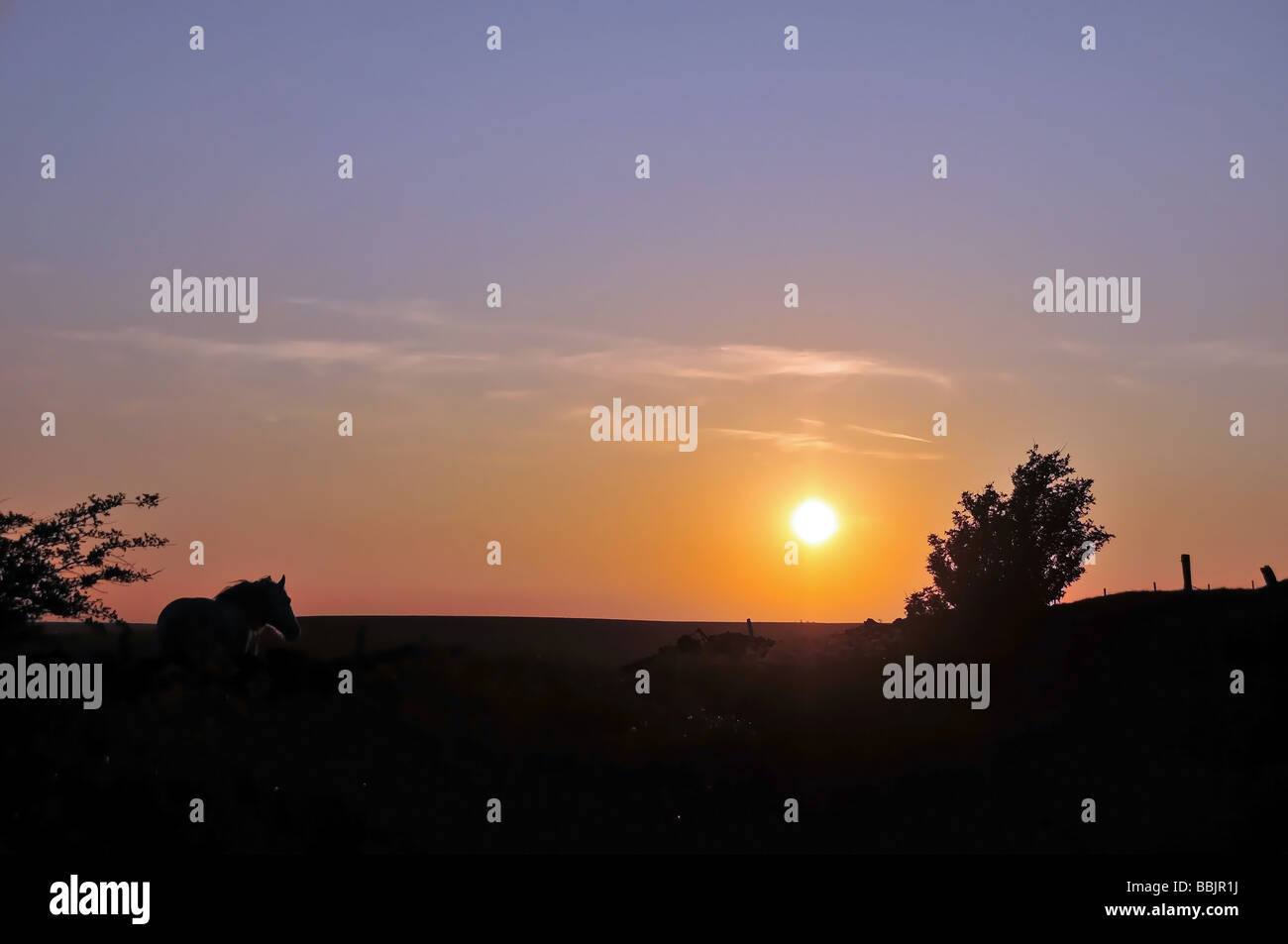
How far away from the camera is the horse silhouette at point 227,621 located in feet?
66.1

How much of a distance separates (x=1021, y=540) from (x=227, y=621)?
172 feet

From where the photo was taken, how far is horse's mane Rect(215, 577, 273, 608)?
70.4 ft

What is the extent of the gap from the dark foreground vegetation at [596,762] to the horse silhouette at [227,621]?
5.16ft

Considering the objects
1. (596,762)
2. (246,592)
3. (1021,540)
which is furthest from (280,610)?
(1021,540)

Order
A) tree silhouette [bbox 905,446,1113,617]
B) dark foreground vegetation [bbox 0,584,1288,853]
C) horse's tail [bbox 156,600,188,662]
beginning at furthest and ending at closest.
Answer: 1. tree silhouette [bbox 905,446,1113,617]
2. horse's tail [bbox 156,600,188,662]
3. dark foreground vegetation [bbox 0,584,1288,853]

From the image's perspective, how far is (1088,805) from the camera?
65.8 ft

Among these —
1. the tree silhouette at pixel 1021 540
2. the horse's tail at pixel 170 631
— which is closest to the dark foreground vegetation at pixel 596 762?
the horse's tail at pixel 170 631

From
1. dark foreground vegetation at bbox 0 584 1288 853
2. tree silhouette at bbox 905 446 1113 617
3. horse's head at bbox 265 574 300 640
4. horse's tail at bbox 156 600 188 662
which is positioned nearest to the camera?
dark foreground vegetation at bbox 0 584 1288 853

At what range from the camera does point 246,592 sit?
21672 millimetres

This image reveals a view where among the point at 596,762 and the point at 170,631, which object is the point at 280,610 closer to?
the point at 170,631

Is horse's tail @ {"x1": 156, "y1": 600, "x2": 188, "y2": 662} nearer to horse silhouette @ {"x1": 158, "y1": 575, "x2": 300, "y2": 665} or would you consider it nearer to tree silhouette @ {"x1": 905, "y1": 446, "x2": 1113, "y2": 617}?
horse silhouette @ {"x1": 158, "y1": 575, "x2": 300, "y2": 665}

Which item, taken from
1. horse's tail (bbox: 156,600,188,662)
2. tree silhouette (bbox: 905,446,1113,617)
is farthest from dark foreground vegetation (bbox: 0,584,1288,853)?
tree silhouette (bbox: 905,446,1113,617)
